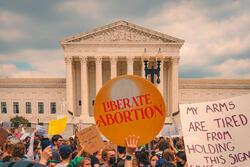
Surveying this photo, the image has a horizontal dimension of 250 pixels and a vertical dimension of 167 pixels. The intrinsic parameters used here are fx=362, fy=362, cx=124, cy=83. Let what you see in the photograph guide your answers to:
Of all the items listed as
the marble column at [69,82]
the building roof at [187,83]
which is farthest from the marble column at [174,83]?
the marble column at [69,82]

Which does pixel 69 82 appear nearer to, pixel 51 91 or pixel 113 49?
pixel 51 91

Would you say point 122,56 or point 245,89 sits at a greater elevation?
point 122,56

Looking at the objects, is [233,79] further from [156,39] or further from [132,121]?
[132,121]

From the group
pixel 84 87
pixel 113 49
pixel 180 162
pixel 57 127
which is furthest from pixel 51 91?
pixel 180 162

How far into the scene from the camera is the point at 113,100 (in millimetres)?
5012

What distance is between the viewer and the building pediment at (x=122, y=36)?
5838 centimetres

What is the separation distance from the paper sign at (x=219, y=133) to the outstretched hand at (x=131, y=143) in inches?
36.9

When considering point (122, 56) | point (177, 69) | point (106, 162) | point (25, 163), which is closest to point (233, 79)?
point (177, 69)

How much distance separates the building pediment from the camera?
2298 inches

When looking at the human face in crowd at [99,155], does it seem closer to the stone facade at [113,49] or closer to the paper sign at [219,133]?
the paper sign at [219,133]

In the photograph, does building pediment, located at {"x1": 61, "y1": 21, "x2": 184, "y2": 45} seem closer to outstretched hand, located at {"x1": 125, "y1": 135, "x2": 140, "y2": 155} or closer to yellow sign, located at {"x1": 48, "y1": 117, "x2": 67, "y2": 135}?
yellow sign, located at {"x1": 48, "y1": 117, "x2": 67, "y2": 135}

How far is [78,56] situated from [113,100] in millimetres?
54283

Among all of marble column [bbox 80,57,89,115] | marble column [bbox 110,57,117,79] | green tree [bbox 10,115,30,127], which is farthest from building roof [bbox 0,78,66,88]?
marble column [bbox 110,57,117,79]

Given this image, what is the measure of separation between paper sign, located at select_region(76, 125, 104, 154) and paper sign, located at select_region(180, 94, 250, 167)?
121 inches
